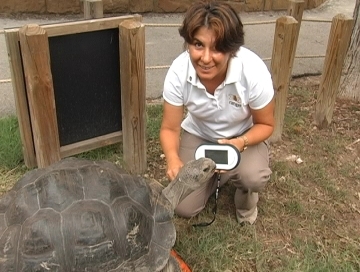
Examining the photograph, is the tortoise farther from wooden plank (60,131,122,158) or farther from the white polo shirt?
wooden plank (60,131,122,158)

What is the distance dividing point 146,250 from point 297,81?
3242mm

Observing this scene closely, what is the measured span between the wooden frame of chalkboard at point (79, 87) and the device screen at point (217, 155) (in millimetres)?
797

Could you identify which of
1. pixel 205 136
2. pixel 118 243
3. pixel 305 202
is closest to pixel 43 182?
pixel 118 243

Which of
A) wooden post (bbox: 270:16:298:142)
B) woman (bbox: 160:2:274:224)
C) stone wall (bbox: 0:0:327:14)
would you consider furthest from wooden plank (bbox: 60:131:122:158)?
stone wall (bbox: 0:0:327:14)

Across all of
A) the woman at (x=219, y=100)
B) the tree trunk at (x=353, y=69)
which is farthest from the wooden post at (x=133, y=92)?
the tree trunk at (x=353, y=69)

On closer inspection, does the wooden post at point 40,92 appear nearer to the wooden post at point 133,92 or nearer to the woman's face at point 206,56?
the wooden post at point 133,92

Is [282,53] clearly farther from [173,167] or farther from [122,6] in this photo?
[122,6]

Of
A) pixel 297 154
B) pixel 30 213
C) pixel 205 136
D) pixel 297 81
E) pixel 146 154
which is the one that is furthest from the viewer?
pixel 297 81

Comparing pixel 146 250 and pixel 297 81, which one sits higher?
pixel 146 250

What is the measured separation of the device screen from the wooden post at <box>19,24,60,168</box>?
988 millimetres

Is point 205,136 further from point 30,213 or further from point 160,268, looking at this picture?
point 30,213

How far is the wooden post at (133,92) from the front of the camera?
110 inches

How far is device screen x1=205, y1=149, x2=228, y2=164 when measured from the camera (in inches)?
91.4

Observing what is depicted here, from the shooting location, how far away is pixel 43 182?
75.2 inches
